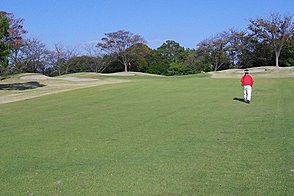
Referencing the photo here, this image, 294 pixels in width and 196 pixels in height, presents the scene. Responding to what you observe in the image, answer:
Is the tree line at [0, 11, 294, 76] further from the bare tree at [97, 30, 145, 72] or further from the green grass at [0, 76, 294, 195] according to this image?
the green grass at [0, 76, 294, 195]

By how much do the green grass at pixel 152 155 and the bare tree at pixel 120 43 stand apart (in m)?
47.8

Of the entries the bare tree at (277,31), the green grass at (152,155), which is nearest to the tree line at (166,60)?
the bare tree at (277,31)

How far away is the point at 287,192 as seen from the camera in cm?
465

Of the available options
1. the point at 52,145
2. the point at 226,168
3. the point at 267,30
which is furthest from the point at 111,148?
the point at 267,30

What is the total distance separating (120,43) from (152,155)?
53.9m

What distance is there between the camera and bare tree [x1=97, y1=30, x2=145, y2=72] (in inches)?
2343

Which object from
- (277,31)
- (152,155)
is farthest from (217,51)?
(152,155)

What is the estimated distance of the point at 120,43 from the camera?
196 ft

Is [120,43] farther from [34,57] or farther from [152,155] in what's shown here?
[152,155]

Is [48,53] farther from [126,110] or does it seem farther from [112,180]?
[112,180]

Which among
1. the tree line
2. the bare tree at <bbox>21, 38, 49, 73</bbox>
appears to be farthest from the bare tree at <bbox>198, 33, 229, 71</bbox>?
the bare tree at <bbox>21, 38, 49, 73</bbox>

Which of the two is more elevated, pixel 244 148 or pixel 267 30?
pixel 267 30

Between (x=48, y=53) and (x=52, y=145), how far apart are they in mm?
52766

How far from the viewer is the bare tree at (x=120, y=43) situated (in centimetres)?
5950
